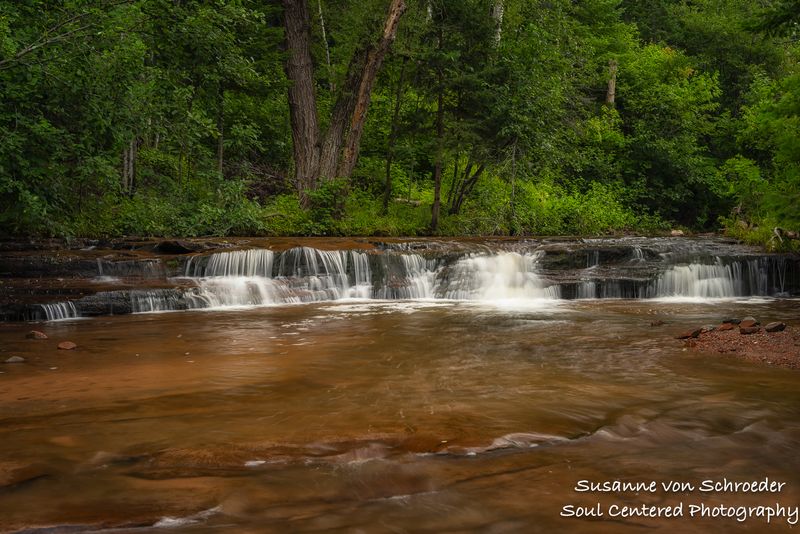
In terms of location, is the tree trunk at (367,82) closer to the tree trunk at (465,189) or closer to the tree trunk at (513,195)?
the tree trunk at (465,189)

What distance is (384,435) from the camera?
12.4 feet

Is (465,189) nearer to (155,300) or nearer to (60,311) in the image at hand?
(155,300)

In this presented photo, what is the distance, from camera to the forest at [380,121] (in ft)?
34.6

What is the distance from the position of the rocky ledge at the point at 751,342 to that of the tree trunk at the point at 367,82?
42.0 feet

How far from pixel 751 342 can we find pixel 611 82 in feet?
86.5

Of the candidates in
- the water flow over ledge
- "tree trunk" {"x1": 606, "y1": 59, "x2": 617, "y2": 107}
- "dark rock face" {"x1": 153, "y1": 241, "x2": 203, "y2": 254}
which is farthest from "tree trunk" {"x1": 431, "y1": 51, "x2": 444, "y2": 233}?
"tree trunk" {"x1": 606, "y1": 59, "x2": 617, "y2": 107}

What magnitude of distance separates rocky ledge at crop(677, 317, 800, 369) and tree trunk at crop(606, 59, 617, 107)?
80.2ft

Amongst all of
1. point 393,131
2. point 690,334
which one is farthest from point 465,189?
point 690,334

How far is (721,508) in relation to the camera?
2.78 meters

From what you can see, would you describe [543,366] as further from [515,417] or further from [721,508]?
[721,508]

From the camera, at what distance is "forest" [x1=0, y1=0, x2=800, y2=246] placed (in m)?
10.5

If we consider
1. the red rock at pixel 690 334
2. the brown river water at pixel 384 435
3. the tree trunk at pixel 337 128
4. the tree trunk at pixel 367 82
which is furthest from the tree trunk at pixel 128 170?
the red rock at pixel 690 334

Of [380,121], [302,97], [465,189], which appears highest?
[302,97]

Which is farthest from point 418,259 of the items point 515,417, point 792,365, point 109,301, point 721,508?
point 721,508
